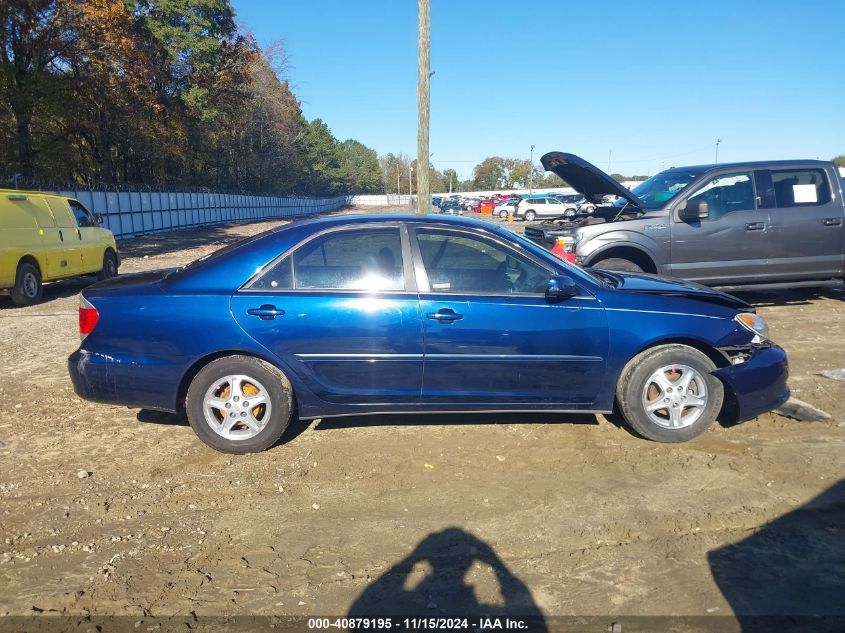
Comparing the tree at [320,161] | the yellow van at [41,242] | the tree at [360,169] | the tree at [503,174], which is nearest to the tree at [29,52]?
the yellow van at [41,242]

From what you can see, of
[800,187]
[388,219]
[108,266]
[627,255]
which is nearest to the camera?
[388,219]

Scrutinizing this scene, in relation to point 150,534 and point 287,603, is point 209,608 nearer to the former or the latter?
point 287,603

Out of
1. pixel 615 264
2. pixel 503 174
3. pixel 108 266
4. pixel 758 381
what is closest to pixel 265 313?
pixel 758 381

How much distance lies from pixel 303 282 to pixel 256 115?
2312 inches

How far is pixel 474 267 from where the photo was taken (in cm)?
458

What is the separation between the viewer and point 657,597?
2.82 metres

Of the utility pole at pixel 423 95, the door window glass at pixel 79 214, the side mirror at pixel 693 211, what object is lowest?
the side mirror at pixel 693 211

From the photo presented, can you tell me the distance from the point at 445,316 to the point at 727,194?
5767mm

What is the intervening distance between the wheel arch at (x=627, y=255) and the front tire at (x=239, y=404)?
15.9 ft

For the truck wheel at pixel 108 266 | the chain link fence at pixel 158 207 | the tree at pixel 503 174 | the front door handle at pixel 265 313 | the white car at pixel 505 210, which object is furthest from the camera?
the tree at pixel 503 174

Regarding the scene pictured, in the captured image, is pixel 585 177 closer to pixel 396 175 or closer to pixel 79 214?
pixel 79 214

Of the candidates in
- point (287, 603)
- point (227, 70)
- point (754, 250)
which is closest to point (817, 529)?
point (287, 603)

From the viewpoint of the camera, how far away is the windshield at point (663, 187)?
833cm

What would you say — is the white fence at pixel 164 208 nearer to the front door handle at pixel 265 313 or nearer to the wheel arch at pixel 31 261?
the wheel arch at pixel 31 261
